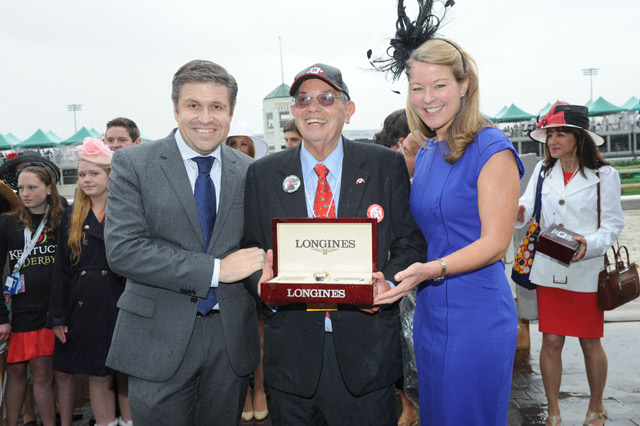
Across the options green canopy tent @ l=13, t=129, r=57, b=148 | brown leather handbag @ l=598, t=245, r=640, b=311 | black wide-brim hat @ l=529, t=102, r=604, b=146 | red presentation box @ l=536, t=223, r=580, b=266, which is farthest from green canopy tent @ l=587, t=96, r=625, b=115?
green canopy tent @ l=13, t=129, r=57, b=148

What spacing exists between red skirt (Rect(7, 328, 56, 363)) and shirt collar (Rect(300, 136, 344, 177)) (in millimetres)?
2628

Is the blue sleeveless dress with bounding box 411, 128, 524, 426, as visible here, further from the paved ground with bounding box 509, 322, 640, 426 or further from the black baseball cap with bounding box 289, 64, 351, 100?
the paved ground with bounding box 509, 322, 640, 426

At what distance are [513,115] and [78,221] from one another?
160 feet

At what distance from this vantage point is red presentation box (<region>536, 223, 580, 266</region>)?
11.4 feet

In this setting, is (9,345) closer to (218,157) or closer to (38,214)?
(38,214)

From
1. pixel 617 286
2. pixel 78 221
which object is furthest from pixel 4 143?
pixel 617 286

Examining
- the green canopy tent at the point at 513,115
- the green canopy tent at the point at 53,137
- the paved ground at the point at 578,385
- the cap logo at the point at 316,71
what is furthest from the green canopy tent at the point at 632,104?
the cap logo at the point at 316,71

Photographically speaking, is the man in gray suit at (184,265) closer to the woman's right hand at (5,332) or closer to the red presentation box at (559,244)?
the woman's right hand at (5,332)

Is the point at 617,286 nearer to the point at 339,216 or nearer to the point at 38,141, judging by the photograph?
the point at 339,216

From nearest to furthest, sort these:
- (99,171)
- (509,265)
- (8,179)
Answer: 1. (99,171)
2. (8,179)
3. (509,265)

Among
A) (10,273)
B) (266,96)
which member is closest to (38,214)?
(10,273)

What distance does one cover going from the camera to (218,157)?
2.66 metres

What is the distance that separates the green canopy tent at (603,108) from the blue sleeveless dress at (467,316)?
47.8 meters

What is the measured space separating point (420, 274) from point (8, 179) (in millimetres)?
3880
